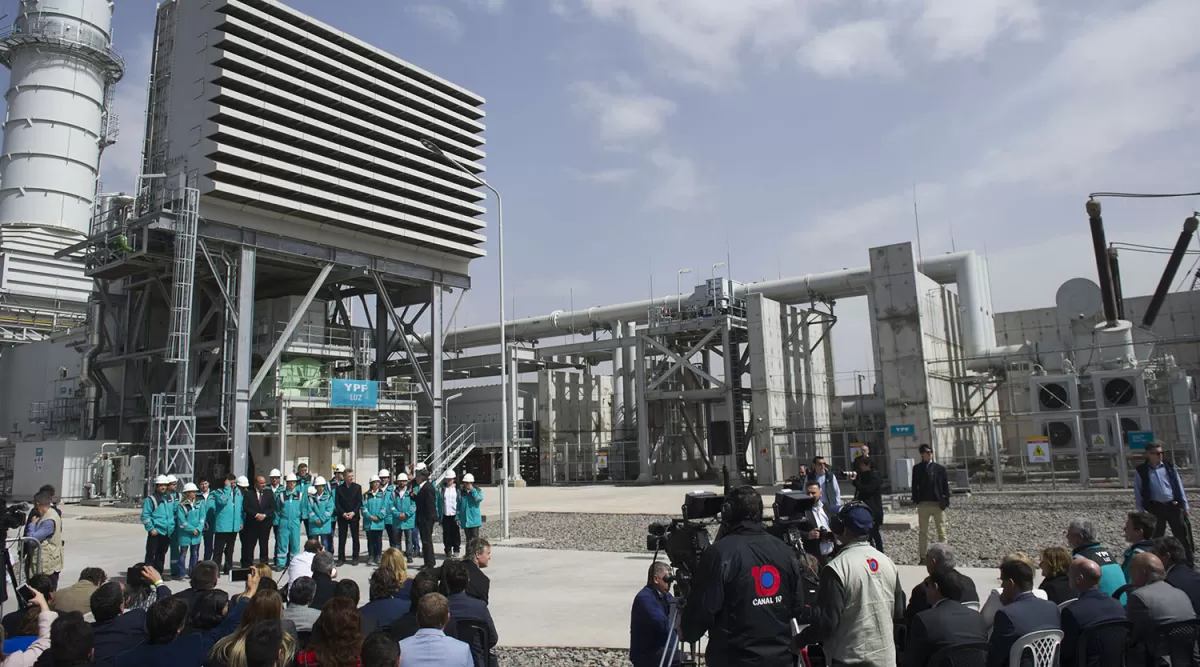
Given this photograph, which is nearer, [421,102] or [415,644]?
[415,644]

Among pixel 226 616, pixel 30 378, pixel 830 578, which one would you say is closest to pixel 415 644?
pixel 226 616

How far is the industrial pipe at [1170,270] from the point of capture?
31688 mm

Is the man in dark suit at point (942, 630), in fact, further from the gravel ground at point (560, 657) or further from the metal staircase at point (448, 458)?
the metal staircase at point (448, 458)

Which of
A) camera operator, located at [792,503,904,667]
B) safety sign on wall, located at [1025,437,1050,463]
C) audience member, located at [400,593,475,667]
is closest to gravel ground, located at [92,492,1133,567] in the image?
safety sign on wall, located at [1025,437,1050,463]

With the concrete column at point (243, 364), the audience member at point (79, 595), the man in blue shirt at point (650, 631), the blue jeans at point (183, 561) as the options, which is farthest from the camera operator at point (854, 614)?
the concrete column at point (243, 364)

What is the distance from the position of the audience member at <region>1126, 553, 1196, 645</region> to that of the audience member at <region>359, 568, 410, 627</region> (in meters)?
4.72

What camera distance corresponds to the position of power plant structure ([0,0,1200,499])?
27906mm

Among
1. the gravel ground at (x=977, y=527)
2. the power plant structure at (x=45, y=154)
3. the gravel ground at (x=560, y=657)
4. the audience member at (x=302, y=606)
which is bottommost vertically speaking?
the gravel ground at (x=560, y=657)

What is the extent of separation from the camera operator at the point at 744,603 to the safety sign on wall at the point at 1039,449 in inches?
899

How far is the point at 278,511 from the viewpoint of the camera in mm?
14023

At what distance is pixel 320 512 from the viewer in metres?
14.2

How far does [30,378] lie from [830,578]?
1940 inches

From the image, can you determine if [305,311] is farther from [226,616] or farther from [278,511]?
[226,616]

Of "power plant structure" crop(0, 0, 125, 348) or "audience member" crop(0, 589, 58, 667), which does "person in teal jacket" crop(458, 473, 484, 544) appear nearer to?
"audience member" crop(0, 589, 58, 667)
